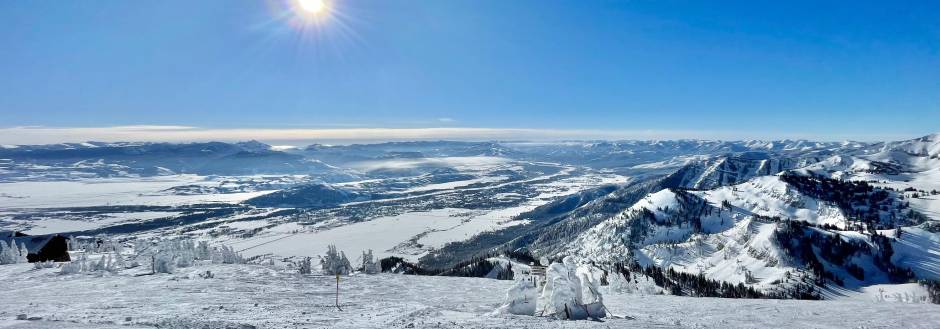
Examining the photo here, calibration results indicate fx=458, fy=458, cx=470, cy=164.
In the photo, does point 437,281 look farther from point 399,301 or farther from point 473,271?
point 473,271

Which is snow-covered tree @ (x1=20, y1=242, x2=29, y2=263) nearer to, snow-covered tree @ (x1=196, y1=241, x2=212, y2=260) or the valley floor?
the valley floor

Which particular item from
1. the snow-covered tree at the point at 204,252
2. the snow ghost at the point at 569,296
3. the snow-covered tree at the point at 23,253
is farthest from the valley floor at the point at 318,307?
the snow-covered tree at the point at 204,252

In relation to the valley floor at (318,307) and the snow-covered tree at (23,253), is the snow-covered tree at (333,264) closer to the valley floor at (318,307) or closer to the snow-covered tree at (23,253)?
the valley floor at (318,307)

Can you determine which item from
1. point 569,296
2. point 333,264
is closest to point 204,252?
point 333,264

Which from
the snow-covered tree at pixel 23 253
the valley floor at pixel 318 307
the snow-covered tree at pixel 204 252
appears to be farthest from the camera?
the snow-covered tree at pixel 204 252

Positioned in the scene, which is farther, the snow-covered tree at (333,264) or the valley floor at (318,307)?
the snow-covered tree at (333,264)

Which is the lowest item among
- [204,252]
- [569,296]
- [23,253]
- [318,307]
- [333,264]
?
[204,252]

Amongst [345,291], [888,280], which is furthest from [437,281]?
[888,280]

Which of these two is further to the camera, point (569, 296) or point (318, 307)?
point (318, 307)

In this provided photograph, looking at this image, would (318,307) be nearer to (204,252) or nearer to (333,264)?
(333,264)
